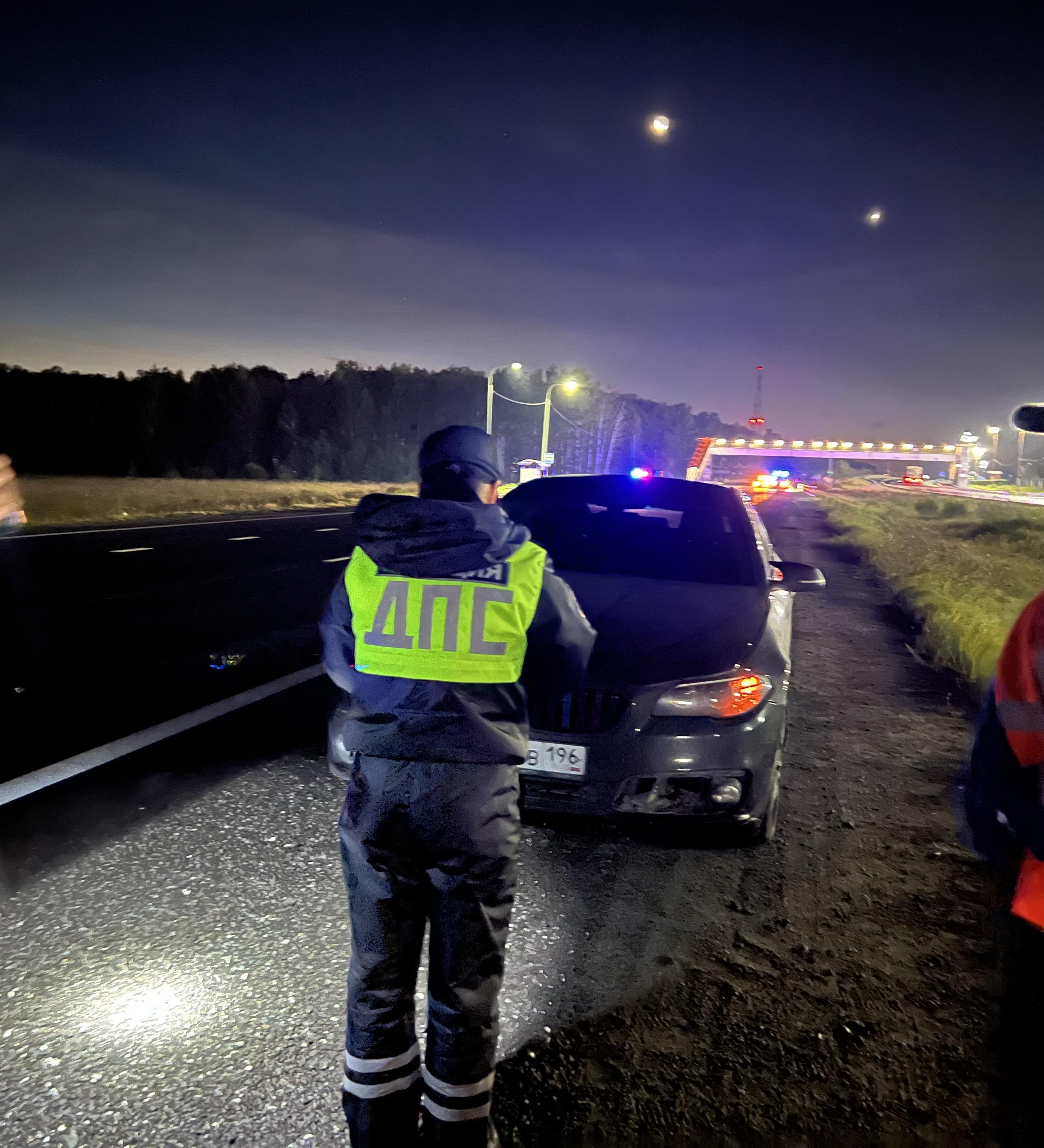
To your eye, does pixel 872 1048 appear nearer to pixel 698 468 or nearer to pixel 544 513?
pixel 544 513

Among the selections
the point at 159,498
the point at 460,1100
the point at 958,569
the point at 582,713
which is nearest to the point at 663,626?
the point at 582,713

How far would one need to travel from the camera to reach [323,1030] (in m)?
2.52

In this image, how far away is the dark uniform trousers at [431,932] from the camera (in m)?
2.00

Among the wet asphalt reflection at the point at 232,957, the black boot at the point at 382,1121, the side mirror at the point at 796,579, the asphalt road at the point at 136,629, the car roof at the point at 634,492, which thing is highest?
the car roof at the point at 634,492

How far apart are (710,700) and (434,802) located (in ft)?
5.59

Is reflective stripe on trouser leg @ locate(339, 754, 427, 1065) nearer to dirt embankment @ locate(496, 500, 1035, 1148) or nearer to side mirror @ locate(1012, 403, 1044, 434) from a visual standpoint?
dirt embankment @ locate(496, 500, 1035, 1148)

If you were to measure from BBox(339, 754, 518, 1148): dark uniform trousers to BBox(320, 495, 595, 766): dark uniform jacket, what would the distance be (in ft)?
0.20

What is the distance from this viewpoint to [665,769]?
3.30 meters

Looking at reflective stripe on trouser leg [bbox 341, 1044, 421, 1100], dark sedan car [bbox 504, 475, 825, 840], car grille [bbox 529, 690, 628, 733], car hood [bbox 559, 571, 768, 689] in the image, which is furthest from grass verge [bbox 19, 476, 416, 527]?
reflective stripe on trouser leg [bbox 341, 1044, 421, 1100]

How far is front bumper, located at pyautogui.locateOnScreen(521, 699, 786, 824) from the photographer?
130 inches

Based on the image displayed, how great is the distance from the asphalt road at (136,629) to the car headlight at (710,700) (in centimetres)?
363

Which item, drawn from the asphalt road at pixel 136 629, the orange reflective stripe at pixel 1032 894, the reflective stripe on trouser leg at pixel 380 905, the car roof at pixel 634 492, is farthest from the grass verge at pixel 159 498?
the orange reflective stripe at pixel 1032 894

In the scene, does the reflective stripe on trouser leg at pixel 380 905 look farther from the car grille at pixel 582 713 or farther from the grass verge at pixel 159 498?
the grass verge at pixel 159 498

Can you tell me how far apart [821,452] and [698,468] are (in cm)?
9606
